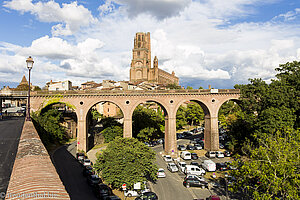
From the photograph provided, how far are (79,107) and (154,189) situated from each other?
64.4 ft

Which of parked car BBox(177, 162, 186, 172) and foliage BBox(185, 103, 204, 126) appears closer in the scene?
parked car BBox(177, 162, 186, 172)

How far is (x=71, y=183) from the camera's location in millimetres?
24188

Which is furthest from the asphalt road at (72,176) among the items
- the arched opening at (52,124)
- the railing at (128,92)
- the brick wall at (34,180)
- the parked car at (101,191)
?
the brick wall at (34,180)

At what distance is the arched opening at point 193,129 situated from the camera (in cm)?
4109

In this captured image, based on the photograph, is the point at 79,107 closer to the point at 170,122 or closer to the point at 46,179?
the point at 170,122

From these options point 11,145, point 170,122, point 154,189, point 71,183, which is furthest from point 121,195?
point 170,122

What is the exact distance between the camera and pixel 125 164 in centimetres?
2231

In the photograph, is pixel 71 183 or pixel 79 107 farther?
pixel 79 107

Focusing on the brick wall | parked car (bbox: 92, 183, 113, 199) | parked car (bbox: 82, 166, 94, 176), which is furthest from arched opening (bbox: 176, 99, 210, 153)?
the brick wall

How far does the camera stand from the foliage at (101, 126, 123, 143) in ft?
151

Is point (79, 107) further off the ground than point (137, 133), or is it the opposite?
point (79, 107)

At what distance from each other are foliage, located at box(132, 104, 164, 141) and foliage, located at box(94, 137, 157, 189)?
1985 cm

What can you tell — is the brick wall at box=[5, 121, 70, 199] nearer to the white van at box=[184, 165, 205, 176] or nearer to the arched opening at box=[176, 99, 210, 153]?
the white van at box=[184, 165, 205, 176]

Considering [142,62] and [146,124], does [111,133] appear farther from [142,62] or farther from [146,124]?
[142,62]
